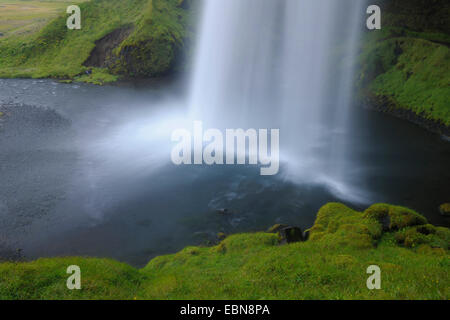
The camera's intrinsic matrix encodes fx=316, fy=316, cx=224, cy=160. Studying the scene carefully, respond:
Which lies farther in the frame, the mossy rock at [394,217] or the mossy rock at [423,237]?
the mossy rock at [394,217]

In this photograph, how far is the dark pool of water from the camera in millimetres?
23734

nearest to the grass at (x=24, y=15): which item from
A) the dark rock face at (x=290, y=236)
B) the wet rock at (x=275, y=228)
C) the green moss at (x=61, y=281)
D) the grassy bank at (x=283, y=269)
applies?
the wet rock at (x=275, y=228)

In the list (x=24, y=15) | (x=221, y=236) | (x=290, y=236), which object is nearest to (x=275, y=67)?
(x=221, y=236)

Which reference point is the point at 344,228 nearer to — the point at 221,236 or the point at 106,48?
the point at 221,236

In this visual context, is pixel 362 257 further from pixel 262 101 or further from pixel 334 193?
pixel 262 101

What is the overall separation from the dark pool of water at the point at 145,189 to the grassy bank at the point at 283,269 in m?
4.29

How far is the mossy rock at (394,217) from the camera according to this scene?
832 inches

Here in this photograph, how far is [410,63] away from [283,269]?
50.6 metres

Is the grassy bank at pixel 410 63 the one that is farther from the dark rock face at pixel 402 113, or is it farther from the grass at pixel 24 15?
the grass at pixel 24 15

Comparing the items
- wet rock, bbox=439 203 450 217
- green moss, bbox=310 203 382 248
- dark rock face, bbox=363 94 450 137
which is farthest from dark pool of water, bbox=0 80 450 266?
green moss, bbox=310 203 382 248

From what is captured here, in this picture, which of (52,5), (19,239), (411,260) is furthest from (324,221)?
(52,5)

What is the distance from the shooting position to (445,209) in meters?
26.4

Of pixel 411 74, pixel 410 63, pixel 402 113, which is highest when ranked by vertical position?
pixel 410 63

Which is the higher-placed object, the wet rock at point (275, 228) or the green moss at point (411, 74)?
the green moss at point (411, 74)
